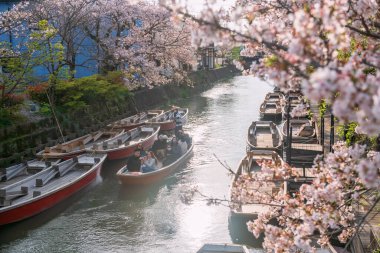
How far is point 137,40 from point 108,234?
70.8ft

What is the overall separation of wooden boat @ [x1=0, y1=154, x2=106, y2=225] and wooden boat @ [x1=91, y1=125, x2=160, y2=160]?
1.45 m

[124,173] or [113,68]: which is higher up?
[113,68]

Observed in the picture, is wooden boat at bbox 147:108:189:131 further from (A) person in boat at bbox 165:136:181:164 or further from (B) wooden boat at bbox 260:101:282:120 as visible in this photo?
(A) person in boat at bbox 165:136:181:164

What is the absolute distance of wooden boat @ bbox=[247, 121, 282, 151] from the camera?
22580mm

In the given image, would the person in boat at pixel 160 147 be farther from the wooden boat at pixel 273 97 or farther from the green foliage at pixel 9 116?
the wooden boat at pixel 273 97

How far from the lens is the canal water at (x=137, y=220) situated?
46.7ft

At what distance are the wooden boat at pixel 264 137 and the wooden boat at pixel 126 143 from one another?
19.6 ft

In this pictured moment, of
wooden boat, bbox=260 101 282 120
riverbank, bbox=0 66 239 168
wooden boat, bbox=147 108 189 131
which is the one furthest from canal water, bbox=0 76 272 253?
wooden boat, bbox=260 101 282 120

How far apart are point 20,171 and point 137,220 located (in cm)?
631

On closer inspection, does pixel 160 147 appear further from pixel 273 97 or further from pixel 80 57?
pixel 273 97

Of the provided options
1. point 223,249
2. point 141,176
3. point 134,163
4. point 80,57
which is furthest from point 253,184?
point 80,57

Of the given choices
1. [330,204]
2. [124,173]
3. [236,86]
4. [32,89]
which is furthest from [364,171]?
[236,86]

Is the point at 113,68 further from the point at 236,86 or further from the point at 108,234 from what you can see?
the point at 236,86

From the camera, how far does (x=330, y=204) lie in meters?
5.19
